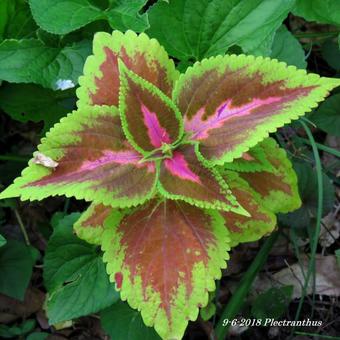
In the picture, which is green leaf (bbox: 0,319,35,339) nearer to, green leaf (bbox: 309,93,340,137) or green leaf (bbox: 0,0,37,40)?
green leaf (bbox: 0,0,37,40)

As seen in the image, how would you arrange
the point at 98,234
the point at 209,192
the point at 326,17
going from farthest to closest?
the point at 326,17 → the point at 98,234 → the point at 209,192

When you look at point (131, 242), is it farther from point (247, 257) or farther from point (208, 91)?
point (247, 257)

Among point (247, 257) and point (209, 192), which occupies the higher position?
point (209, 192)

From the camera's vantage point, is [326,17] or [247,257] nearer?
[326,17]

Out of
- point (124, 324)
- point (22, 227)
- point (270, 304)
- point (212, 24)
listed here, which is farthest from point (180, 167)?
point (22, 227)

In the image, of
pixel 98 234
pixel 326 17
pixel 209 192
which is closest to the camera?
pixel 209 192

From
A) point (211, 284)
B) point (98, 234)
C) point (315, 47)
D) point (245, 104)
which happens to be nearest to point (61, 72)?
point (98, 234)
